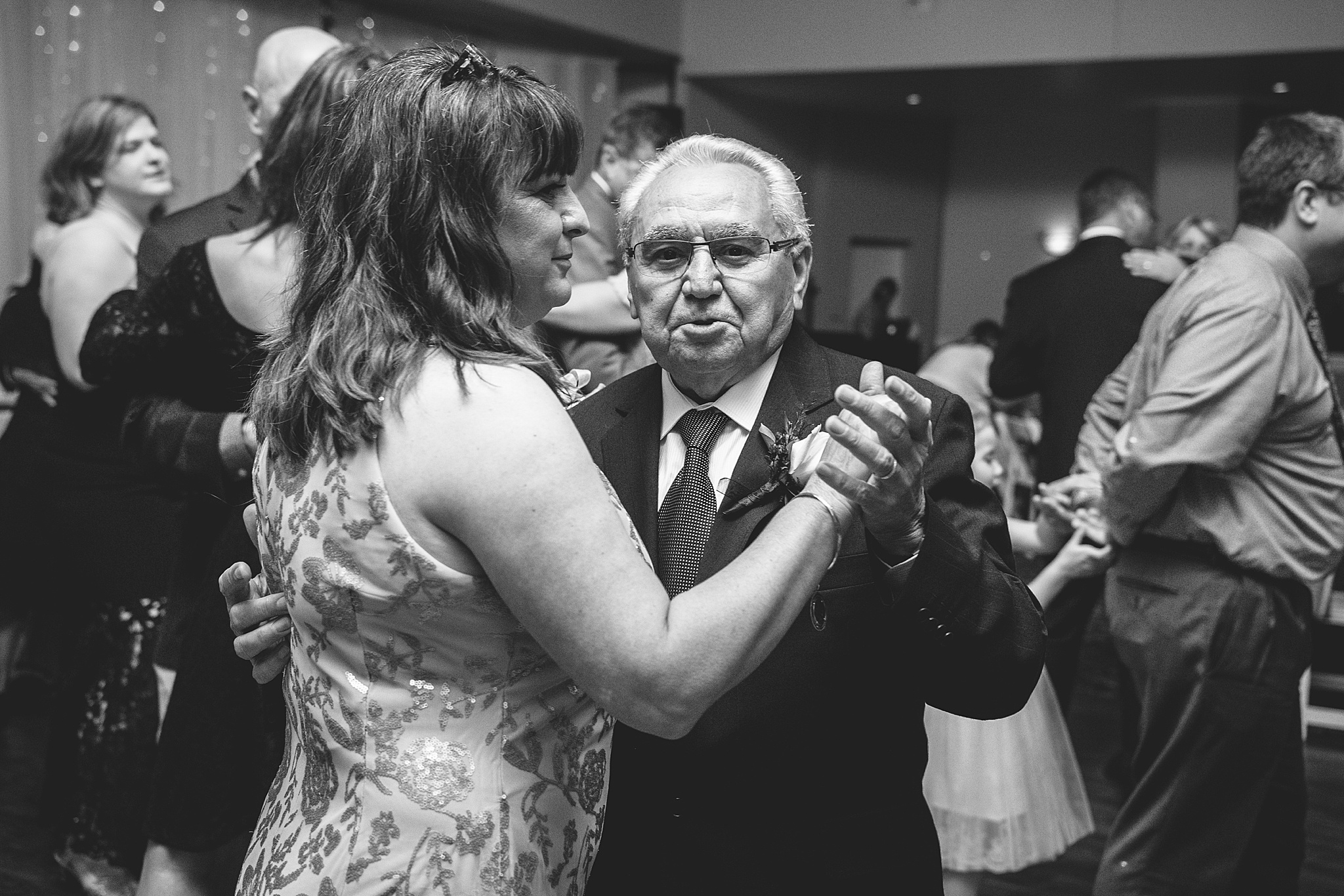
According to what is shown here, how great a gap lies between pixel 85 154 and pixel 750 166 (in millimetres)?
2282

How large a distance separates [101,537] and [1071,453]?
10.6ft

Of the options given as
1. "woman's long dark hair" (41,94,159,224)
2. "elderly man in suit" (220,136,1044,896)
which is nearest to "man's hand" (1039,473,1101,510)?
"elderly man in suit" (220,136,1044,896)

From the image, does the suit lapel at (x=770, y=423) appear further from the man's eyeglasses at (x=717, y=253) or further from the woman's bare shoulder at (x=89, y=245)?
the woman's bare shoulder at (x=89, y=245)

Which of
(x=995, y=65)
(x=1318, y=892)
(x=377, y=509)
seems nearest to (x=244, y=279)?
(x=377, y=509)

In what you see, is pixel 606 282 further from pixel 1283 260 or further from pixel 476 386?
pixel 476 386

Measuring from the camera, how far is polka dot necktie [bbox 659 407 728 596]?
1629mm

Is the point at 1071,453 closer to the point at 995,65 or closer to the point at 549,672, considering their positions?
the point at 549,672

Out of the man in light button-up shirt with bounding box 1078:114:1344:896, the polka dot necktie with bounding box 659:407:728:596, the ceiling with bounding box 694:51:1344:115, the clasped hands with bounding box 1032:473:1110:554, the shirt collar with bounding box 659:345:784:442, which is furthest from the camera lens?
the ceiling with bounding box 694:51:1344:115

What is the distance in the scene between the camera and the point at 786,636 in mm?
1626

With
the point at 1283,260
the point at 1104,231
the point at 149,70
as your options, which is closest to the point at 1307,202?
the point at 1283,260

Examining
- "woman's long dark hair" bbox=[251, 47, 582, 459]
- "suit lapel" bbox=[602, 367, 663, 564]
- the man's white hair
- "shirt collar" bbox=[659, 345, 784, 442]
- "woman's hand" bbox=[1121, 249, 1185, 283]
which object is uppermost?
"woman's hand" bbox=[1121, 249, 1185, 283]

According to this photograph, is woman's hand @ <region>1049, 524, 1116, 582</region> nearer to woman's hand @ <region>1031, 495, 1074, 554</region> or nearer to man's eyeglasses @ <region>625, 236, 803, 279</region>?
woman's hand @ <region>1031, 495, 1074, 554</region>

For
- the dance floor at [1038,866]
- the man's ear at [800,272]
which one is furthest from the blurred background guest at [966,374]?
the man's ear at [800,272]

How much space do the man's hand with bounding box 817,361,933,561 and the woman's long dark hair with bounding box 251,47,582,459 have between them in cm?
29
